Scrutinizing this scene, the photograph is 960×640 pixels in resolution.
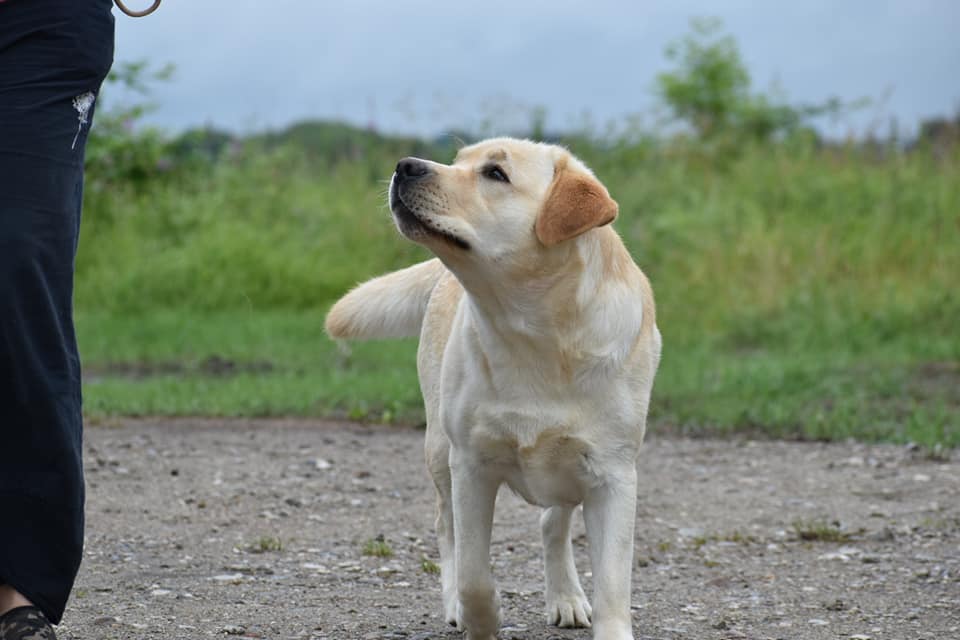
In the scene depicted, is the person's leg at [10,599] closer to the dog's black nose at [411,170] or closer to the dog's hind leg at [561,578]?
the dog's black nose at [411,170]

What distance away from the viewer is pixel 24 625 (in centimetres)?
324

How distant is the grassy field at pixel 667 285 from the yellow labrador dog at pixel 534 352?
14.2 ft

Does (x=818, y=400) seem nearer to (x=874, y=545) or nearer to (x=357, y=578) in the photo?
(x=874, y=545)

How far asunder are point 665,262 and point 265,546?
26.7 feet

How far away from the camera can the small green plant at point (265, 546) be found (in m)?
5.22

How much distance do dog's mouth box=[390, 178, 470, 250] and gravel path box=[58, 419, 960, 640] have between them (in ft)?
4.22

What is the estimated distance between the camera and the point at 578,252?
367cm

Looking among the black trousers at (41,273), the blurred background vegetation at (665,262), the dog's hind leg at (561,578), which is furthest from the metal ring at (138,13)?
the blurred background vegetation at (665,262)

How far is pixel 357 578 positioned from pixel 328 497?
52.3 inches

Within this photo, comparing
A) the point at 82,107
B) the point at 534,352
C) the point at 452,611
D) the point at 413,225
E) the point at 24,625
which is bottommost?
the point at 452,611

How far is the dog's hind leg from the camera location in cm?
422

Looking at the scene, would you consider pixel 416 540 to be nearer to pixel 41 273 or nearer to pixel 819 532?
pixel 819 532

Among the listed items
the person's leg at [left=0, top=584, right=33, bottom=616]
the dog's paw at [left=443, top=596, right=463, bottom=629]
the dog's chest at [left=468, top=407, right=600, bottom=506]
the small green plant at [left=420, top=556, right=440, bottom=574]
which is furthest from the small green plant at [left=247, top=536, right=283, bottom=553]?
the person's leg at [left=0, top=584, right=33, bottom=616]

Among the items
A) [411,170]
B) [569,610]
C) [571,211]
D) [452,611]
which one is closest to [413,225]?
[411,170]
